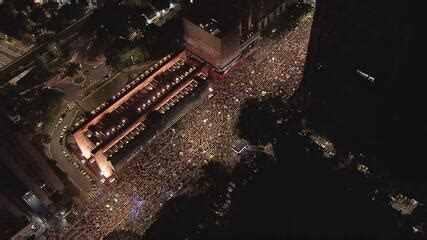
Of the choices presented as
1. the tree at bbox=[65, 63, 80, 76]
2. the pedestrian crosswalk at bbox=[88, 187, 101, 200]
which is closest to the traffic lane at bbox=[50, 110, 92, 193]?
the pedestrian crosswalk at bbox=[88, 187, 101, 200]

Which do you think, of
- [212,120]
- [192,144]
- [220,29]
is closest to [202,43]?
[220,29]

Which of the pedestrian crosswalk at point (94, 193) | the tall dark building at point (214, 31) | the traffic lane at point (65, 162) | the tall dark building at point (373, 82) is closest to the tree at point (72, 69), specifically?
the traffic lane at point (65, 162)

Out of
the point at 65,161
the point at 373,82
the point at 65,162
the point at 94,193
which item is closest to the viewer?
the point at 373,82

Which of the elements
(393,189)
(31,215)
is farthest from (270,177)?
(31,215)

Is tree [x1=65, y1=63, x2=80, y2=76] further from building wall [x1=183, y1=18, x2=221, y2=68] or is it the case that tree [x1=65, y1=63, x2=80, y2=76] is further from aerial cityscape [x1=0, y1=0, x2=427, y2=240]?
building wall [x1=183, y1=18, x2=221, y2=68]

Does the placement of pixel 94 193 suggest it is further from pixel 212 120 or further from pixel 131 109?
pixel 212 120

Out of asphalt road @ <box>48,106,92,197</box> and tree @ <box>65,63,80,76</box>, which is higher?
tree @ <box>65,63,80,76</box>
